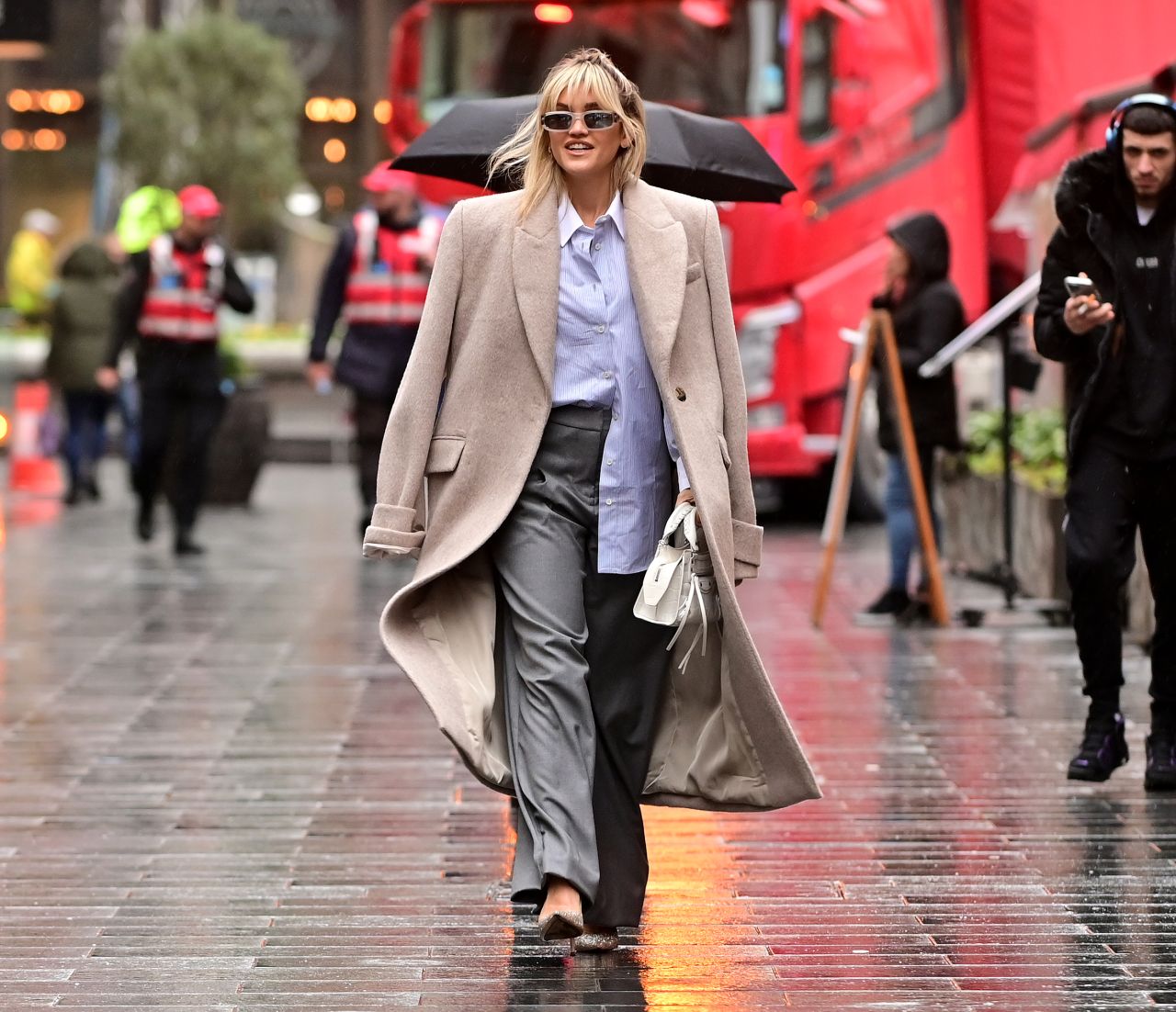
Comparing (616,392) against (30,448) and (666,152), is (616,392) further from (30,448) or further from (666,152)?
(30,448)

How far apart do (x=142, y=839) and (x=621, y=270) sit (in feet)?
6.71

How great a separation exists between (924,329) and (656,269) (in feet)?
18.2

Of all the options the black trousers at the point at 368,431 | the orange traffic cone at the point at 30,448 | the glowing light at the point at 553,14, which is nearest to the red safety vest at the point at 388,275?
the black trousers at the point at 368,431

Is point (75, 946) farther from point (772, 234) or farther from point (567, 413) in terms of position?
point (772, 234)

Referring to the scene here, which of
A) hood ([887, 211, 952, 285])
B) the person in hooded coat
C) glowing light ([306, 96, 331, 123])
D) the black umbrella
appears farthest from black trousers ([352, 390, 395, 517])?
glowing light ([306, 96, 331, 123])

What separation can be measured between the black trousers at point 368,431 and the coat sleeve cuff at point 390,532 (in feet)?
24.8

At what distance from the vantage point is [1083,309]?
6.08m

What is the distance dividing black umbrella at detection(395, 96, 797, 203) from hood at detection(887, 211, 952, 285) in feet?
11.9

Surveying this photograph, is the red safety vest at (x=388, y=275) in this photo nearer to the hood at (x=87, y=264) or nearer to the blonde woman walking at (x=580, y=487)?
the hood at (x=87, y=264)

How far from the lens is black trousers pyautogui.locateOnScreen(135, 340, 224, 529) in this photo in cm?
1311

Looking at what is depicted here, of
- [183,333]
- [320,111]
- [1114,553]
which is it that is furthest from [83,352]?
[320,111]

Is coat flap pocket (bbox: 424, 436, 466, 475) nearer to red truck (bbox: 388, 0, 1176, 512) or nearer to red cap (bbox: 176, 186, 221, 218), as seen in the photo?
red cap (bbox: 176, 186, 221, 218)

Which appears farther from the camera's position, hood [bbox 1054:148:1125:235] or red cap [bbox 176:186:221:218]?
red cap [bbox 176:186:221:218]

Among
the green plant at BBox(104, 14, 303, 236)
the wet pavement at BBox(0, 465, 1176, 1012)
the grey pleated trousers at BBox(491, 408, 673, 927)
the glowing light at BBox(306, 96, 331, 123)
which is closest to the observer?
the wet pavement at BBox(0, 465, 1176, 1012)
